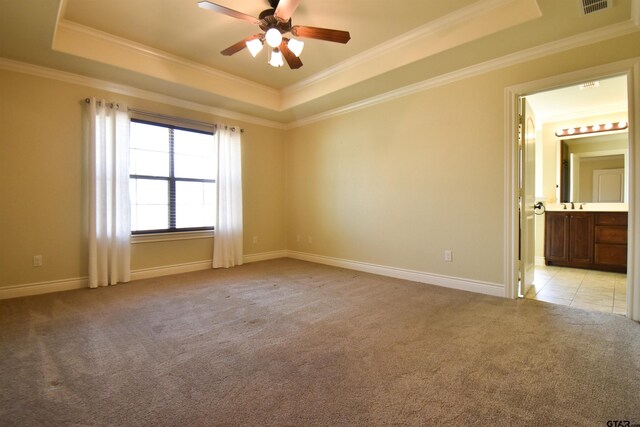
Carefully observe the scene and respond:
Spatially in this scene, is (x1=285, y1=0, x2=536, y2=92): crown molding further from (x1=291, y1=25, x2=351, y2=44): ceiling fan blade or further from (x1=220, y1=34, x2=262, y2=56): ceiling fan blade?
(x1=220, y1=34, x2=262, y2=56): ceiling fan blade

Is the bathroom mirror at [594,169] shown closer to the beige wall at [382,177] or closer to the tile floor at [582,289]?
the tile floor at [582,289]

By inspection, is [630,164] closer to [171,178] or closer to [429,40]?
[429,40]

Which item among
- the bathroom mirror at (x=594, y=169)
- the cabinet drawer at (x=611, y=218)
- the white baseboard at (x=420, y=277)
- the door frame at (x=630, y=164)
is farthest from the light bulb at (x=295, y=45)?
the bathroom mirror at (x=594, y=169)

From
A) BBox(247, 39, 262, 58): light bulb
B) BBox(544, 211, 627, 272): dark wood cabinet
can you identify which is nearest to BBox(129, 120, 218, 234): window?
BBox(247, 39, 262, 58): light bulb

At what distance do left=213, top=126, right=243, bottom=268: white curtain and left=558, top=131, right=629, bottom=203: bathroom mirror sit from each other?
5.67 m

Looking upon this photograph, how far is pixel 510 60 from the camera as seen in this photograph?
317cm

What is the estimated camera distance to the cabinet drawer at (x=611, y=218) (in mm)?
4355

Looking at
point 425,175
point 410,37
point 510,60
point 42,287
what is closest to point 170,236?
point 42,287

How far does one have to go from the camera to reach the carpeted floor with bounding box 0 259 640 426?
144cm

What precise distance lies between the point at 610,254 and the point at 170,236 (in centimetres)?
657

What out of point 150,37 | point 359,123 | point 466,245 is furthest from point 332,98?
point 466,245

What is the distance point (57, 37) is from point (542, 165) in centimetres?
727

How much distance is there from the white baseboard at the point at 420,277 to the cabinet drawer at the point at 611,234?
8.78 feet

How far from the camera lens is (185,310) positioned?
289 centimetres
